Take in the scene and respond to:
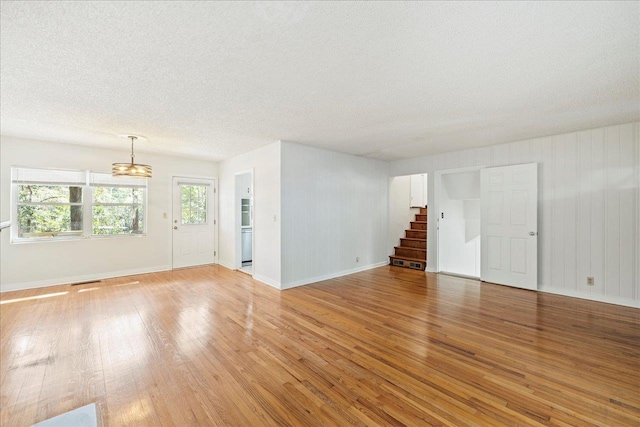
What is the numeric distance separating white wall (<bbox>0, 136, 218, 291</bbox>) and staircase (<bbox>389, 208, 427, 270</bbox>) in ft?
17.1

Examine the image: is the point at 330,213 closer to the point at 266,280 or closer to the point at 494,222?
the point at 266,280

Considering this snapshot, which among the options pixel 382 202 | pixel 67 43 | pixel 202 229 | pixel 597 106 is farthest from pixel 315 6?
pixel 202 229

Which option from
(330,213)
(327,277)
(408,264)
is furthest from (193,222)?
(408,264)

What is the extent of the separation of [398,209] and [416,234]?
0.79 m

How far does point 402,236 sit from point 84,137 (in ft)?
22.5

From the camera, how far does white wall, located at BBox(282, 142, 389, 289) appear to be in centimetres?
493

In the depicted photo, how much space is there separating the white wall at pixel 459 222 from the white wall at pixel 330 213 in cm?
134

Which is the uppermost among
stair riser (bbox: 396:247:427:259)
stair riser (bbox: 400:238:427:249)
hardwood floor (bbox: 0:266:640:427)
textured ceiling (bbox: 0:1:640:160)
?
textured ceiling (bbox: 0:1:640:160)

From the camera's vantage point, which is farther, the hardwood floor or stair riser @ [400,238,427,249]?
stair riser @ [400,238,427,249]

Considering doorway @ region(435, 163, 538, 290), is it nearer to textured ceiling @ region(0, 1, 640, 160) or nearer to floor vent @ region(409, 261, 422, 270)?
floor vent @ region(409, 261, 422, 270)

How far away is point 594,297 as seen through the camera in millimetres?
4117

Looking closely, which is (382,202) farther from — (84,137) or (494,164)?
(84,137)

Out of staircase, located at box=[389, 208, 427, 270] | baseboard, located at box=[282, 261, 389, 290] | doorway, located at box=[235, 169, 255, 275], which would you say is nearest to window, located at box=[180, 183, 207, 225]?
doorway, located at box=[235, 169, 255, 275]

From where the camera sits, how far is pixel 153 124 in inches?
153
